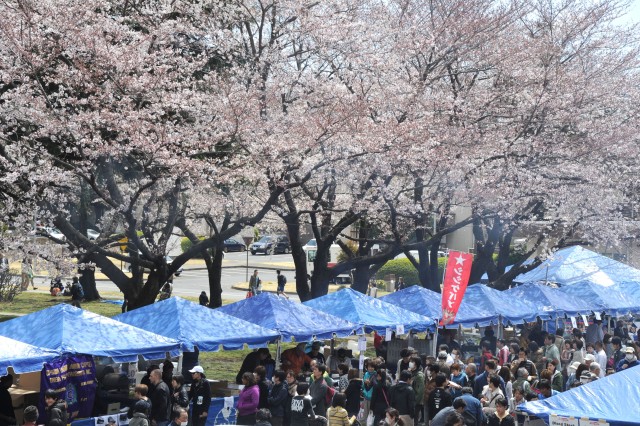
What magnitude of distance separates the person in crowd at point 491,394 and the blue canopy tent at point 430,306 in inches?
218

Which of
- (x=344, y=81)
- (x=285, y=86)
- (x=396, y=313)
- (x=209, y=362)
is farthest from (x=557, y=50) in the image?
(x=209, y=362)

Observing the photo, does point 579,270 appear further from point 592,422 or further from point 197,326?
point 592,422

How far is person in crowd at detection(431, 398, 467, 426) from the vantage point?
10182mm

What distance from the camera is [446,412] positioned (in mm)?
10289

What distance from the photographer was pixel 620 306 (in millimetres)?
22844

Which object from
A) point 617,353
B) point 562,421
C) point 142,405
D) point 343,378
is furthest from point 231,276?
point 562,421

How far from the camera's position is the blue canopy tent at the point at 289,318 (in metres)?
14.6

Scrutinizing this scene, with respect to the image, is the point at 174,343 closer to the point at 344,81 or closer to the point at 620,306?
the point at 344,81

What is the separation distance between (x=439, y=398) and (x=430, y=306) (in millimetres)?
6376

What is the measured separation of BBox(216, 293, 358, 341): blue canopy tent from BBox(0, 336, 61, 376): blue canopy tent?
15.0 ft

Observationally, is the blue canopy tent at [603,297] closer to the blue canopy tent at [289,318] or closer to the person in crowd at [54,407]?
the blue canopy tent at [289,318]

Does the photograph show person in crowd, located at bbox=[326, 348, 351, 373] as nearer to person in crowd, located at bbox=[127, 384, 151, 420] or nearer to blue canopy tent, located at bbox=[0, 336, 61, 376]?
person in crowd, located at bbox=[127, 384, 151, 420]

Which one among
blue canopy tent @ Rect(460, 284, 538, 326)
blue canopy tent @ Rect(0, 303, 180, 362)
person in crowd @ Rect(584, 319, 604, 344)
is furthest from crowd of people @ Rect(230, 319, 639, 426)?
person in crowd @ Rect(584, 319, 604, 344)

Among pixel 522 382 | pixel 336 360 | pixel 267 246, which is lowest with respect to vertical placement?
pixel 522 382
